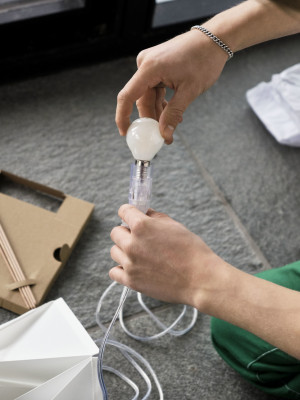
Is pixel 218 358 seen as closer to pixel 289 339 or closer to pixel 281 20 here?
pixel 289 339

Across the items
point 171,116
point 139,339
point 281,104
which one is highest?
point 171,116

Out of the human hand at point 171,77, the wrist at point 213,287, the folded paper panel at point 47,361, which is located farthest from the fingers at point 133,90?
the folded paper panel at point 47,361

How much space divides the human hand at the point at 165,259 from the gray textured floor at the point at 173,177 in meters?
0.37

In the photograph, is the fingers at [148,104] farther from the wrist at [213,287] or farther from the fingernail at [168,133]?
the wrist at [213,287]

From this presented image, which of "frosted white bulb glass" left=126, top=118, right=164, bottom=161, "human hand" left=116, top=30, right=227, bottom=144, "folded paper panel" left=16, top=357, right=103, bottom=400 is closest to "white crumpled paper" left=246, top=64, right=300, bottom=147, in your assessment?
"human hand" left=116, top=30, right=227, bottom=144

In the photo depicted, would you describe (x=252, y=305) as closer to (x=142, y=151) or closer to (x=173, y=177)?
(x=142, y=151)

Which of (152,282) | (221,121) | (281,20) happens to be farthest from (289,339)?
(221,121)

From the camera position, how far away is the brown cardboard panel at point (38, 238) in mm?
1022

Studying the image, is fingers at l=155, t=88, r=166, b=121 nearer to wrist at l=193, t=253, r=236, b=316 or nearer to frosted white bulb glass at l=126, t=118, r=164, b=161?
frosted white bulb glass at l=126, t=118, r=164, b=161

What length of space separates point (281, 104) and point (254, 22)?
55 cm

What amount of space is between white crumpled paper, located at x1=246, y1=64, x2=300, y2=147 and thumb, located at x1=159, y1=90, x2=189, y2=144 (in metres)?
0.61

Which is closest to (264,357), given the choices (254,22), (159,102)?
(159,102)

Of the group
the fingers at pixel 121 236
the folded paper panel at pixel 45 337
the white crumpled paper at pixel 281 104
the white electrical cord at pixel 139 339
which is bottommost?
the white electrical cord at pixel 139 339

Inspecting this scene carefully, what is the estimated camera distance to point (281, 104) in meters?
1.41
